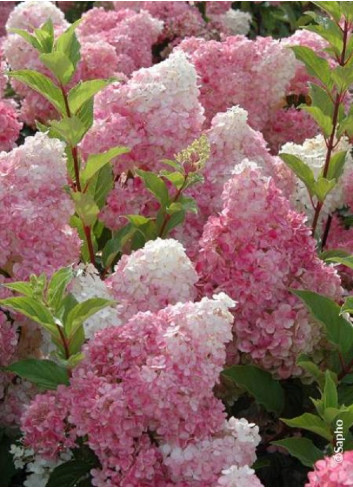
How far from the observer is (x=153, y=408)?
1395 mm

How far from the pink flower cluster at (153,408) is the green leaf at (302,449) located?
0.09 metres

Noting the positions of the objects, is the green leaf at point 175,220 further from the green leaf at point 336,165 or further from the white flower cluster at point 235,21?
the white flower cluster at point 235,21

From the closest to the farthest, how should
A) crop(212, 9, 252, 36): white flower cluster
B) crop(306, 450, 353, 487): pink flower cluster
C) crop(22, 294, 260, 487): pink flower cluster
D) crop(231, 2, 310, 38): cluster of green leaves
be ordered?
crop(306, 450, 353, 487): pink flower cluster
crop(22, 294, 260, 487): pink flower cluster
crop(212, 9, 252, 36): white flower cluster
crop(231, 2, 310, 38): cluster of green leaves

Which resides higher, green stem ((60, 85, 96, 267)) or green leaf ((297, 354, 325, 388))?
green stem ((60, 85, 96, 267))

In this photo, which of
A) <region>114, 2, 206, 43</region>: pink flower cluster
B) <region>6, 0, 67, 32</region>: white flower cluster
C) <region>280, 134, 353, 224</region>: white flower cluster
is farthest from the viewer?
<region>114, 2, 206, 43</region>: pink flower cluster

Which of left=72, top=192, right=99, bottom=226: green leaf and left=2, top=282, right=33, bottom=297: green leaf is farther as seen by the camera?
left=72, top=192, right=99, bottom=226: green leaf

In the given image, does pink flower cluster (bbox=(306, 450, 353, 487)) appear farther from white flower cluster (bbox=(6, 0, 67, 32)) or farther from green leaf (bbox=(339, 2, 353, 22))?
white flower cluster (bbox=(6, 0, 67, 32))

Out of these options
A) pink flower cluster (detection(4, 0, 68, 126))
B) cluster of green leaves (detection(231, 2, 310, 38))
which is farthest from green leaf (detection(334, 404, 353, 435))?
cluster of green leaves (detection(231, 2, 310, 38))

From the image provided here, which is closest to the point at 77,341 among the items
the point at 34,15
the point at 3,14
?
the point at 34,15

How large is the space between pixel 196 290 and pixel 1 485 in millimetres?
505

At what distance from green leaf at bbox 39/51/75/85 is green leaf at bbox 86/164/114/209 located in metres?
0.24

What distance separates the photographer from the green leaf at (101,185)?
1896 mm

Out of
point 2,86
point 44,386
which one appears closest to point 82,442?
point 44,386

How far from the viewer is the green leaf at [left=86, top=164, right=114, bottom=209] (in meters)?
1.90
